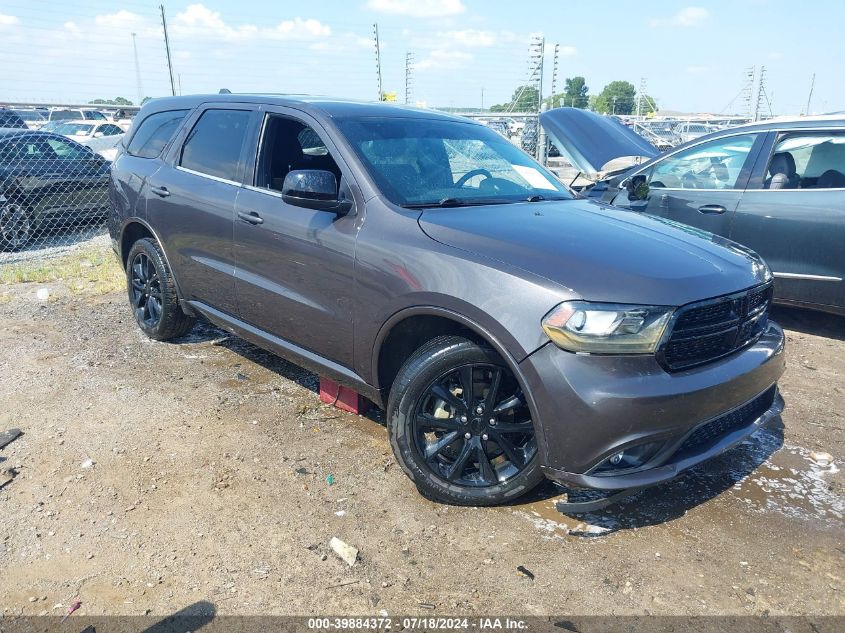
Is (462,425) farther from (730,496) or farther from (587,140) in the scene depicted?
Answer: (587,140)

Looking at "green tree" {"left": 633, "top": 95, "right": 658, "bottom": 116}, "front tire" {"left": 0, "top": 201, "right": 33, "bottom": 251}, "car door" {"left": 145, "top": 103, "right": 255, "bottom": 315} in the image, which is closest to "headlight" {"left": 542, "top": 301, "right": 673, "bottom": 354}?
"car door" {"left": 145, "top": 103, "right": 255, "bottom": 315}

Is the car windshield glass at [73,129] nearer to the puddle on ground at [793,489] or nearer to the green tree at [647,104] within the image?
the puddle on ground at [793,489]

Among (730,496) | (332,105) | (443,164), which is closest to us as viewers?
(730,496)

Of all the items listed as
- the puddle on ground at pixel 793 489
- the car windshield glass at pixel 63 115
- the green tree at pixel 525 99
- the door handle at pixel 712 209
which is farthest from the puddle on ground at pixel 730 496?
the car windshield glass at pixel 63 115

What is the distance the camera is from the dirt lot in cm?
252

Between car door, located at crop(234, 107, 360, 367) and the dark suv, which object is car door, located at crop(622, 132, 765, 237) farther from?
car door, located at crop(234, 107, 360, 367)

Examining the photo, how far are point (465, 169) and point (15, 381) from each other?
3.34 meters

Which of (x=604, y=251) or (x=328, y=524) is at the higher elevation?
(x=604, y=251)

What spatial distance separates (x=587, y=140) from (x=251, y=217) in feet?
13.6

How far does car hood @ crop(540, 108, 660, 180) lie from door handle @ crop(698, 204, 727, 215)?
127cm

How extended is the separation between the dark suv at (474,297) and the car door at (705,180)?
7.31ft

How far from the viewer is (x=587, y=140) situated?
676 centimetres

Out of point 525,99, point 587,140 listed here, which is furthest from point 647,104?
point 587,140

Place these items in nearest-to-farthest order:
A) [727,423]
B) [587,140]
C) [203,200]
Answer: [727,423], [203,200], [587,140]
